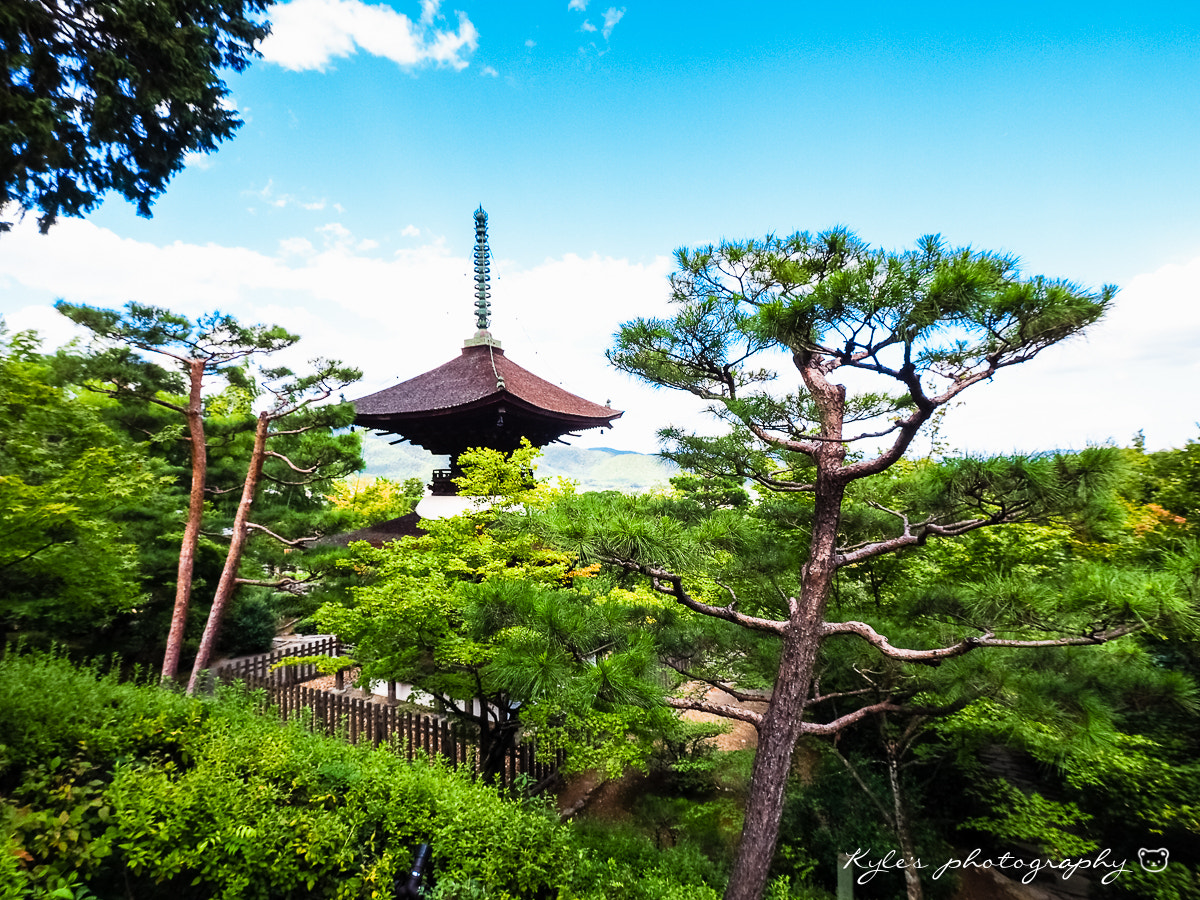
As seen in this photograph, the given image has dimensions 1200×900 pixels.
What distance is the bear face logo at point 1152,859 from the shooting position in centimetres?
365

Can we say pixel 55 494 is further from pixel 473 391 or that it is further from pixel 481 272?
pixel 481 272

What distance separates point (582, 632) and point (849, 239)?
3344 mm

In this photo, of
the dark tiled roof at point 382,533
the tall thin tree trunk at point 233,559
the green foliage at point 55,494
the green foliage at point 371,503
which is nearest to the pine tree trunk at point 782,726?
the dark tiled roof at point 382,533

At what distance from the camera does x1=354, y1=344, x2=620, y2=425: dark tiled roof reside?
6948mm

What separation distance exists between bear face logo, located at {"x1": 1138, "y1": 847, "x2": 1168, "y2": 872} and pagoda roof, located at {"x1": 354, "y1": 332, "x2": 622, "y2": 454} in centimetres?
709

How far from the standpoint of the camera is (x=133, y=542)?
784 centimetres

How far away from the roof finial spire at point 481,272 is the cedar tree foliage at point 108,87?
500 centimetres

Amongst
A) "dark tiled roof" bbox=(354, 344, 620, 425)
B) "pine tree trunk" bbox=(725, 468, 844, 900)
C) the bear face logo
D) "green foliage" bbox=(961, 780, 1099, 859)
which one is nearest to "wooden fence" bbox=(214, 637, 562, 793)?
"pine tree trunk" bbox=(725, 468, 844, 900)

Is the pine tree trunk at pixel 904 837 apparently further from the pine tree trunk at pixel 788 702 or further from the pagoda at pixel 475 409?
the pagoda at pixel 475 409

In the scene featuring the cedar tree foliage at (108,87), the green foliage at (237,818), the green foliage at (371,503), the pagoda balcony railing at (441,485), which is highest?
the cedar tree foliage at (108,87)

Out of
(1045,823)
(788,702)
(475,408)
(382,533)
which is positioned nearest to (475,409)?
(475,408)

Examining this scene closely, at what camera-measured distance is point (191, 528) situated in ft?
23.7

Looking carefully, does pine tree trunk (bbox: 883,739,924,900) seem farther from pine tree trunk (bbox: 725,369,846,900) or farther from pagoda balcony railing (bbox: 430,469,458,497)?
pagoda balcony railing (bbox: 430,469,458,497)

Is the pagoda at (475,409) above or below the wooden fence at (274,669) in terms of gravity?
above
